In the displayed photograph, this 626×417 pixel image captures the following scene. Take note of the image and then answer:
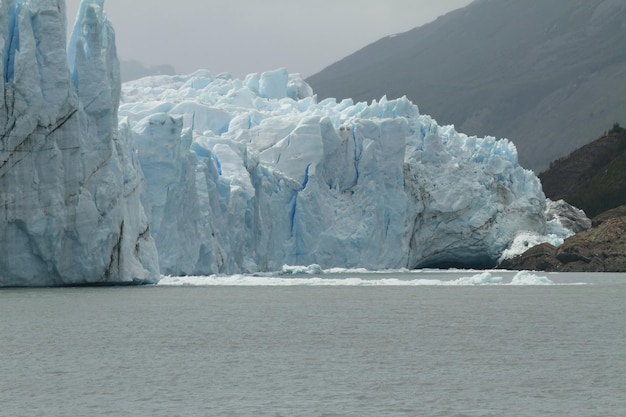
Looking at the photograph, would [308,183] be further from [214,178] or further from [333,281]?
[333,281]

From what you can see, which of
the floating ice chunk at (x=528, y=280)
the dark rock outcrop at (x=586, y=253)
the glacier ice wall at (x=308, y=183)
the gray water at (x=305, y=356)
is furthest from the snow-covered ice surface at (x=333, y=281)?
the dark rock outcrop at (x=586, y=253)

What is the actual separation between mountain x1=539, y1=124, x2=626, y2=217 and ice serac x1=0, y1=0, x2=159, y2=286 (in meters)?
54.8

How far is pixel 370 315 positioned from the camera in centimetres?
2711

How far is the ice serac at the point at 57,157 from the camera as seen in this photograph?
30031 millimetres

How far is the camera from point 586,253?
5325cm

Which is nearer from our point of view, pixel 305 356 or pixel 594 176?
pixel 305 356

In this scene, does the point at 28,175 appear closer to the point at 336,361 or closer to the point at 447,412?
the point at 336,361

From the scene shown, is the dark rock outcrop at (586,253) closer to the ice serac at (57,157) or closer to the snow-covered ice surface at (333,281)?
the snow-covered ice surface at (333,281)

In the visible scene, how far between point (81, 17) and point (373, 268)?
21115 millimetres

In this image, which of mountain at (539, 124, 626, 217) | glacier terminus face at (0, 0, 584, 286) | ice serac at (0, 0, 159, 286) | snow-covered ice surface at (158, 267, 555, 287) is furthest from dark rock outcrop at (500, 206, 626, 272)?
mountain at (539, 124, 626, 217)

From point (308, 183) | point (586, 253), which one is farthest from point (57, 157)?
point (586, 253)

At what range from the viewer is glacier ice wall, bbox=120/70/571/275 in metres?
38.3

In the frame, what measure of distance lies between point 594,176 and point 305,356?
240 feet

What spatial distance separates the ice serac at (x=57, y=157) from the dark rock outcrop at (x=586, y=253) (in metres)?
26.2
